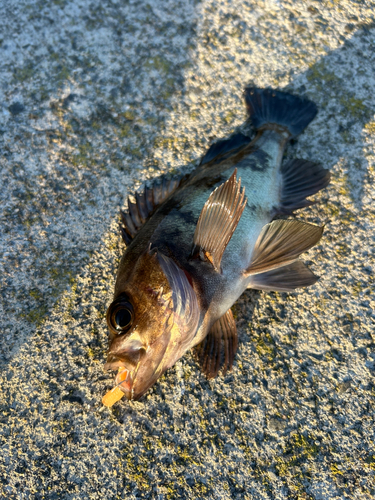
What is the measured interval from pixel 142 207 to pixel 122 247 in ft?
1.40

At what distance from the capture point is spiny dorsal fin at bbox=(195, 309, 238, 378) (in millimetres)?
2422

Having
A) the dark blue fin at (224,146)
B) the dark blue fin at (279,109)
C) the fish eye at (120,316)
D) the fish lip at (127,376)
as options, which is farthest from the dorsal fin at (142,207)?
the dark blue fin at (279,109)

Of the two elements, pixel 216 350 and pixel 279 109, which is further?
pixel 279 109

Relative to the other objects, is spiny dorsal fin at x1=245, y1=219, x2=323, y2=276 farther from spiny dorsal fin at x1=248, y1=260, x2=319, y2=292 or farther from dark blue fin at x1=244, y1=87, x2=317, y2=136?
dark blue fin at x1=244, y1=87, x2=317, y2=136

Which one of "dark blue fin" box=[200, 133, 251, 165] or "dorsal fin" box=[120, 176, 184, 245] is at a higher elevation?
"dark blue fin" box=[200, 133, 251, 165]

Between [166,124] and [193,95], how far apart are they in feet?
1.23

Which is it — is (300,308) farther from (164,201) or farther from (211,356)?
(164,201)

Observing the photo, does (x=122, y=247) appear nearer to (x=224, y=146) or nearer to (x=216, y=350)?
(x=216, y=350)

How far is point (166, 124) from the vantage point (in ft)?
10.5

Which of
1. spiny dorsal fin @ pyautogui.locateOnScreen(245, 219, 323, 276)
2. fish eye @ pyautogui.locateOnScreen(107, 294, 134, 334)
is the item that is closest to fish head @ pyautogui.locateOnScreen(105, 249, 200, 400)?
fish eye @ pyautogui.locateOnScreen(107, 294, 134, 334)

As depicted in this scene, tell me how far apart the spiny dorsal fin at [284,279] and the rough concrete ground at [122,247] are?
19cm

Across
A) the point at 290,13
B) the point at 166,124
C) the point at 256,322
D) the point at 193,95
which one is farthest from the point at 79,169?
the point at 290,13

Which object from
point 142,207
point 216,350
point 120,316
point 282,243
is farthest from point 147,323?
point 282,243

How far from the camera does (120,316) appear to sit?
5.89ft
